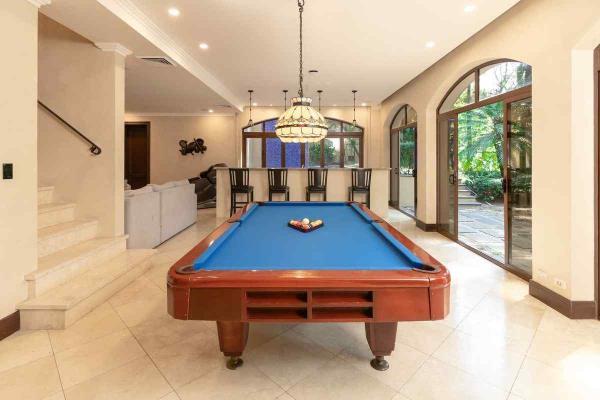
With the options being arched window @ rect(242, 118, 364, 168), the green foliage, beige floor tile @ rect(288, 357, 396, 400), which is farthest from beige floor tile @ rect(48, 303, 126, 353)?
arched window @ rect(242, 118, 364, 168)

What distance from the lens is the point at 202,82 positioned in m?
5.84

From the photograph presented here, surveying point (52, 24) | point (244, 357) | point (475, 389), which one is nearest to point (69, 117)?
point (52, 24)

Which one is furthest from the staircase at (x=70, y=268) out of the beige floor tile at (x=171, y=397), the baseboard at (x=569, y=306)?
the baseboard at (x=569, y=306)

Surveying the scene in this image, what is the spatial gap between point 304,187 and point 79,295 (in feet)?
17.1

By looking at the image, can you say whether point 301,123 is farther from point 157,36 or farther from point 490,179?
point 490,179

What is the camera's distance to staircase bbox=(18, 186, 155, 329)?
2.41 m

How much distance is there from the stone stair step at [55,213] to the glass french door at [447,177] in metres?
5.38

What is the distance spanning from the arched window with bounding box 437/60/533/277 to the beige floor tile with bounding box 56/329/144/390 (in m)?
3.89

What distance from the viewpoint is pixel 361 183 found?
7027 millimetres

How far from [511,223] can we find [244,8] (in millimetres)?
3941

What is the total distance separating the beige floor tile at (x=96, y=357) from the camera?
1.87 metres

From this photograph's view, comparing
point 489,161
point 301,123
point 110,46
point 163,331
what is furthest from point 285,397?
point 489,161

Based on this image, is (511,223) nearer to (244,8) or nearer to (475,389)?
(475,389)

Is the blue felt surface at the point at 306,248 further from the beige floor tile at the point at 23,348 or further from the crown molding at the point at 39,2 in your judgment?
the crown molding at the point at 39,2
